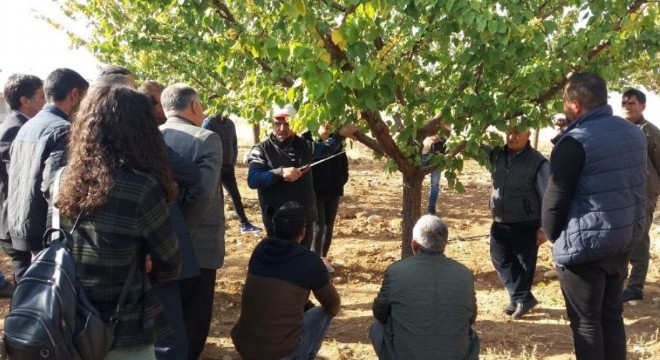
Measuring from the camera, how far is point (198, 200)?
3293mm

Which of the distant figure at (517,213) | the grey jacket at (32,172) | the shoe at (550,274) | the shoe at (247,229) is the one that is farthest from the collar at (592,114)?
the shoe at (247,229)

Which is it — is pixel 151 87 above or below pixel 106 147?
above

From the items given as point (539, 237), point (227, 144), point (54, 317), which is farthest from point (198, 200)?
point (227, 144)

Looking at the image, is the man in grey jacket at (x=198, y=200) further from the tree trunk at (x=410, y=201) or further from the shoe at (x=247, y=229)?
the shoe at (x=247, y=229)

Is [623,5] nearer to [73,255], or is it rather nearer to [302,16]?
[302,16]

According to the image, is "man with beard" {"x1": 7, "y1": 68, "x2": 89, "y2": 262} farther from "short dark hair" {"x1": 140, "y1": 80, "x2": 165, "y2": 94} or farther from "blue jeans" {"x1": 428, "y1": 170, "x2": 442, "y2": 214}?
"blue jeans" {"x1": 428, "y1": 170, "x2": 442, "y2": 214}

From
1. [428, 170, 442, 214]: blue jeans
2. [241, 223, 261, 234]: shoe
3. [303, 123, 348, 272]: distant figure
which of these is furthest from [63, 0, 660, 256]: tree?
[428, 170, 442, 214]: blue jeans

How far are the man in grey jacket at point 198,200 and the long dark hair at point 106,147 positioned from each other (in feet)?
2.94

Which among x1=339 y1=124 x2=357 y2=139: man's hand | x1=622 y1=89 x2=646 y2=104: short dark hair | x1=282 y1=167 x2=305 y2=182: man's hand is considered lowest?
x1=282 y1=167 x2=305 y2=182: man's hand

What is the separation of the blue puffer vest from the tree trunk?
5.20ft

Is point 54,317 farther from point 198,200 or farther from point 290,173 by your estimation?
point 290,173

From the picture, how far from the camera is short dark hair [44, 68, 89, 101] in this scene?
3320 millimetres

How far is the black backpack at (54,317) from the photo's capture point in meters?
2.10

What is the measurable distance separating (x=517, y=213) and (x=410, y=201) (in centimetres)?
84
